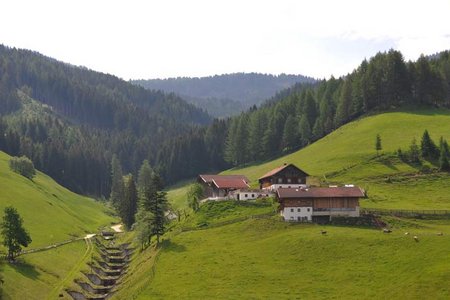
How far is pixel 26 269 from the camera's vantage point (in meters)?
91.7

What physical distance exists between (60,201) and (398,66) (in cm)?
11706

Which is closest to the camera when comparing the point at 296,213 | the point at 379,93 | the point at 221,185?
the point at 296,213

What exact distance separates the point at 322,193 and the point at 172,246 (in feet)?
94.0

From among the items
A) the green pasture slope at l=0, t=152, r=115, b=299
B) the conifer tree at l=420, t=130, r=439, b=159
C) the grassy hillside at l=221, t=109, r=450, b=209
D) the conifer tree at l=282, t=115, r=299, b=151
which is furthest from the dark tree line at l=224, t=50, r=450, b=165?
the green pasture slope at l=0, t=152, r=115, b=299

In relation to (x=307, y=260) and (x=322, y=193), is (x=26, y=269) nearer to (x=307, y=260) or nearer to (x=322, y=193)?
(x=307, y=260)

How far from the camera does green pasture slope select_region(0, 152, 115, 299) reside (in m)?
86.8

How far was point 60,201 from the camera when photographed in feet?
523

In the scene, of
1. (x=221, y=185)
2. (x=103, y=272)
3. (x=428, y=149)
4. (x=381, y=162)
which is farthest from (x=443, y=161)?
(x=103, y=272)

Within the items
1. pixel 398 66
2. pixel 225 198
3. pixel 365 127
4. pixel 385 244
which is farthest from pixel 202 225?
pixel 398 66

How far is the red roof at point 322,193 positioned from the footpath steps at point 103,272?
106 ft

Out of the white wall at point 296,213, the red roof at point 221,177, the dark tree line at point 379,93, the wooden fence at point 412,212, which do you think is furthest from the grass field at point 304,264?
the dark tree line at point 379,93

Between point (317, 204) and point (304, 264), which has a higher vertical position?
point (317, 204)

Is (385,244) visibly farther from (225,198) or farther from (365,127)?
(365,127)

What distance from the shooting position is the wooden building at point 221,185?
123 metres
